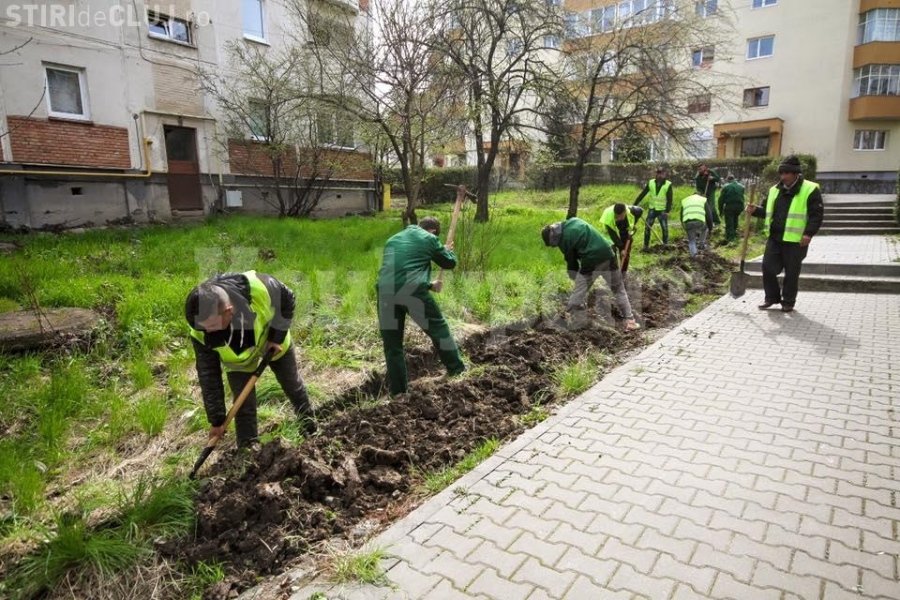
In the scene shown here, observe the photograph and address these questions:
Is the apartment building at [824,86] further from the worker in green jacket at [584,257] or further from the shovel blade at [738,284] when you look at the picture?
the worker in green jacket at [584,257]

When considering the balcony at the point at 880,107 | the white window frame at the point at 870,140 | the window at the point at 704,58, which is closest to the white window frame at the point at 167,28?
the window at the point at 704,58

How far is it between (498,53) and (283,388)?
12.7 m

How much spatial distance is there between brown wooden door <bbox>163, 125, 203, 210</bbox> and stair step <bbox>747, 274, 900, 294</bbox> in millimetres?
13756

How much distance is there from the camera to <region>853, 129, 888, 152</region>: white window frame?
25750 mm

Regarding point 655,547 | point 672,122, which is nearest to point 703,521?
point 655,547

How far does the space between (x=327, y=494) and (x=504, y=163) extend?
1599 cm

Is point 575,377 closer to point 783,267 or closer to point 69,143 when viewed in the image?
point 783,267

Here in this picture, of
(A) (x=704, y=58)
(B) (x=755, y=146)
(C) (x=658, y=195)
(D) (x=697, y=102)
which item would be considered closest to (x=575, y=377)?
(C) (x=658, y=195)

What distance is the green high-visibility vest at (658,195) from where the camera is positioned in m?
11.3

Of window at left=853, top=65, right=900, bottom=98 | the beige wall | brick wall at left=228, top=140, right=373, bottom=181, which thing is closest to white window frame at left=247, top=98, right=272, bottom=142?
brick wall at left=228, top=140, right=373, bottom=181

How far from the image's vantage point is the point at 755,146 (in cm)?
2811

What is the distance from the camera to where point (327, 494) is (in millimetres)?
3178

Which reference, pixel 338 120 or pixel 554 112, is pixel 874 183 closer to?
pixel 554 112

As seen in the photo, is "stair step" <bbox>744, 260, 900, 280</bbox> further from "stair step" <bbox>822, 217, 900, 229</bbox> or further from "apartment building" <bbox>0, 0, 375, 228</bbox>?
"apartment building" <bbox>0, 0, 375, 228</bbox>
